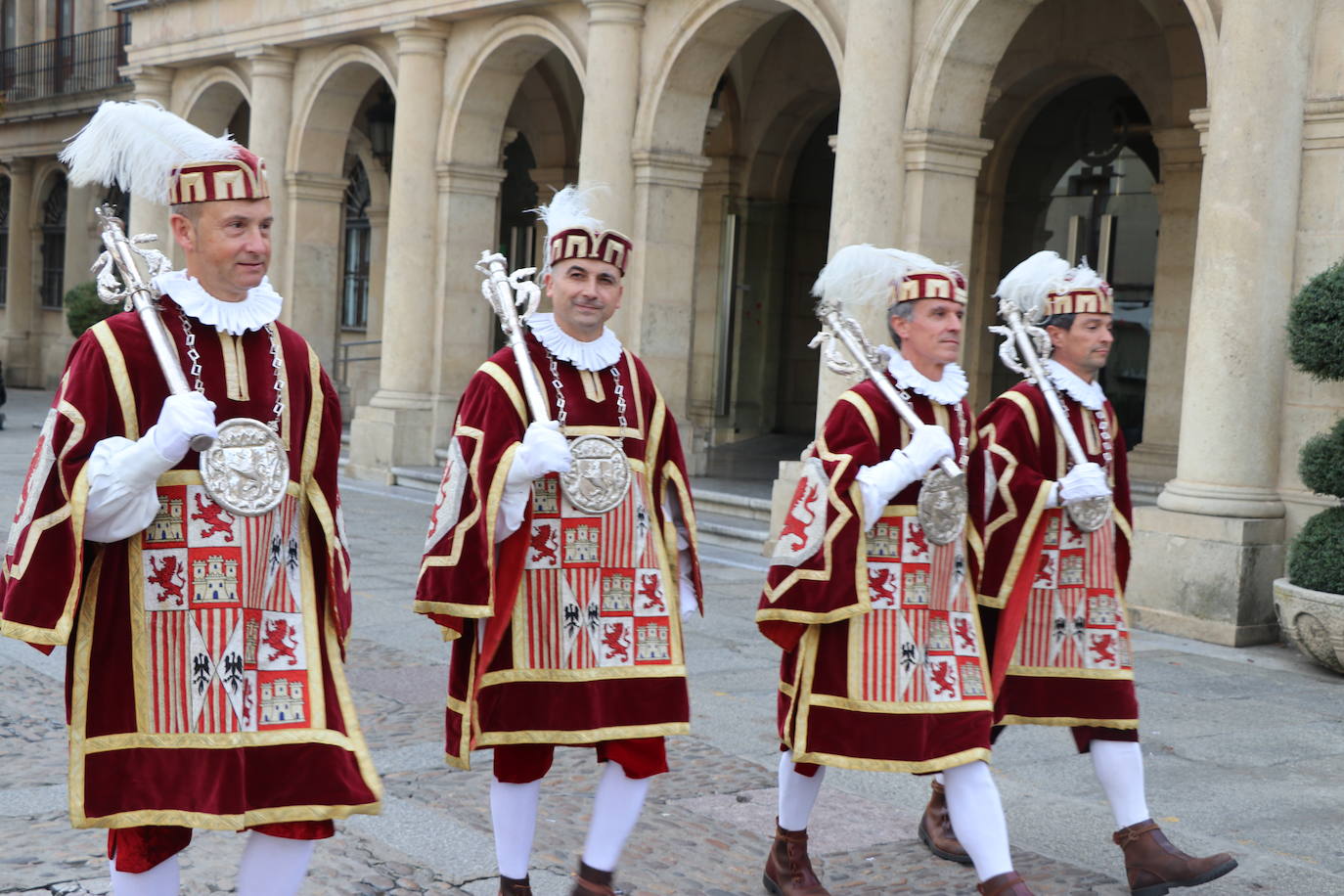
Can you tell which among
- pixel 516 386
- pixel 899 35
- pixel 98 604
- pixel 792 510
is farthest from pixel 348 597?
pixel 899 35

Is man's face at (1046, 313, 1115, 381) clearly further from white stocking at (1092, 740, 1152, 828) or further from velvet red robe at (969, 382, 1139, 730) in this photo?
white stocking at (1092, 740, 1152, 828)

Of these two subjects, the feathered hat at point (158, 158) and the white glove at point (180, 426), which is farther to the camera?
the feathered hat at point (158, 158)

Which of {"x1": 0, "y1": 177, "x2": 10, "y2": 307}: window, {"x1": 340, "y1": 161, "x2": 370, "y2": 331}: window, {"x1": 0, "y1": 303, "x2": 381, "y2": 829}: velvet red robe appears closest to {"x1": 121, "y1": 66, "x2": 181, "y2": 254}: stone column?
{"x1": 340, "y1": 161, "x2": 370, "y2": 331}: window

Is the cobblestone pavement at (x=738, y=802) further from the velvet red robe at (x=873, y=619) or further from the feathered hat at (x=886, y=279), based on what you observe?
the feathered hat at (x=886, y=279)

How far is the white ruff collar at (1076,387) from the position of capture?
4.69m

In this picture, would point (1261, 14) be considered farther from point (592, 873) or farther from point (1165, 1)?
point (592, 873)

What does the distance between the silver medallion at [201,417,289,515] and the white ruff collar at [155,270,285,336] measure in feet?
0.65

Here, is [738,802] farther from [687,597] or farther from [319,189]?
[319,189]

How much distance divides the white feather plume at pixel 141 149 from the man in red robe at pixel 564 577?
1.01 meters

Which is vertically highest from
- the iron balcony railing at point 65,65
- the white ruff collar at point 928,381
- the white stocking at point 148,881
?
the iron balcony railing at point 65,65

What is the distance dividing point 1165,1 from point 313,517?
11.2 metres

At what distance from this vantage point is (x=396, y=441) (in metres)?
15.6

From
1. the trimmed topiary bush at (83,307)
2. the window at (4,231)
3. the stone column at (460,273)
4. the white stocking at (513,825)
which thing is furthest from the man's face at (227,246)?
the window at (4,231)

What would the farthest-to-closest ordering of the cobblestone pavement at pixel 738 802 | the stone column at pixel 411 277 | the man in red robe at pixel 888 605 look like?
the stone column at pixel 411 277, the cobblestone pavement at pixel 738 802, the man in red robe at pixel 888 605
